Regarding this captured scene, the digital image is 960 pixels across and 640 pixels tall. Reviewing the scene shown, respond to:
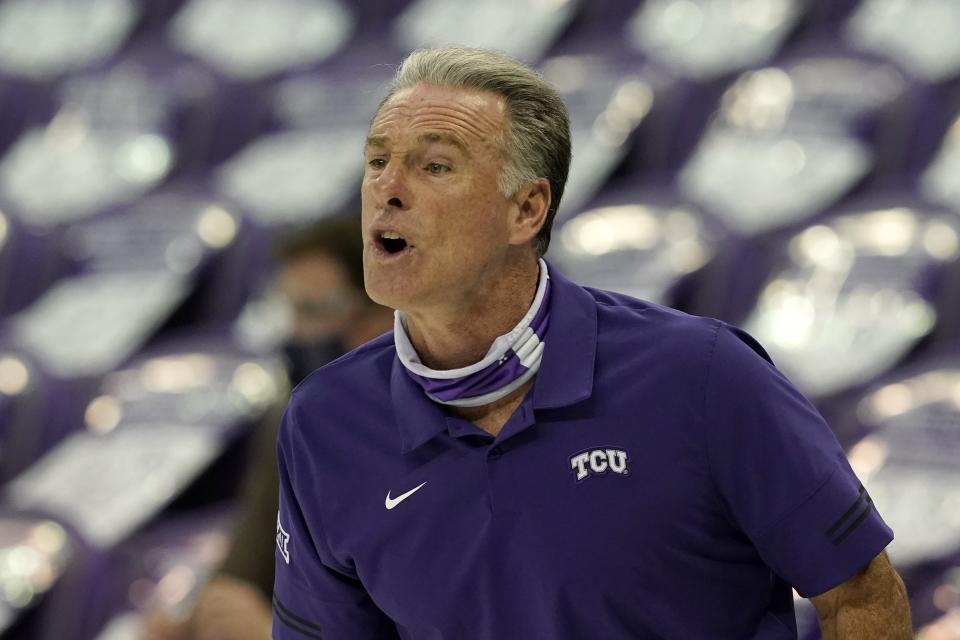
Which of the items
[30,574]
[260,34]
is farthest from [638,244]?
[260,34]

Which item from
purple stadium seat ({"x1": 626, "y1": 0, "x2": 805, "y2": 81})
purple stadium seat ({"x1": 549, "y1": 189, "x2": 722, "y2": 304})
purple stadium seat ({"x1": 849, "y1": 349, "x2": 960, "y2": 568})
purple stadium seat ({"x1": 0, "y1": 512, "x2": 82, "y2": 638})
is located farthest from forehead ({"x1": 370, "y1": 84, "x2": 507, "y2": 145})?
purple stadium seat ({"x1": 626, "y1": 0, "x2": 805, "y2": 81})

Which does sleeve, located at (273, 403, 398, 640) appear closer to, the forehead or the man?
the man

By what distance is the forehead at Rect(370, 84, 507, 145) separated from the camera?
49.9 inches

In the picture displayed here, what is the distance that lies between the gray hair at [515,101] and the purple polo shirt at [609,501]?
122 mm

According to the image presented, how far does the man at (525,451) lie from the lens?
1205 millimetres

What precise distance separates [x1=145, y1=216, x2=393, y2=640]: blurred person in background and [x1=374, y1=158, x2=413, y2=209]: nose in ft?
2.36

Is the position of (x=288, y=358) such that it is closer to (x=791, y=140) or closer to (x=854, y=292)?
(x=854, y=292)

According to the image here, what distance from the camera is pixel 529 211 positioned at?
131cm

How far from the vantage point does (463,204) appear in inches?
49.8

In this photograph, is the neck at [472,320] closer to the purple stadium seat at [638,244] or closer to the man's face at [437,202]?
the man's face at [437,202]

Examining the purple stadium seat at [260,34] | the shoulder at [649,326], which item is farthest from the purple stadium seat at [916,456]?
the purple stadium seat at [260,34]

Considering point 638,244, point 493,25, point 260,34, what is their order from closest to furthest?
point 638,244 < point 493,25 < point 260,34

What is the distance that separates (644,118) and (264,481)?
101 inches

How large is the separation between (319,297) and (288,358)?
0.19 metres
